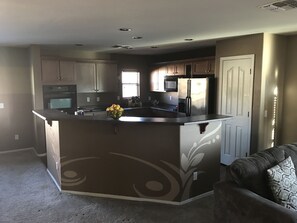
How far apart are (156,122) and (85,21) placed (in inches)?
61.5

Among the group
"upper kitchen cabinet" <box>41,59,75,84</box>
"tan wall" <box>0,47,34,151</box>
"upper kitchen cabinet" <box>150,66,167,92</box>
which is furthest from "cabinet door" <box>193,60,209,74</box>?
"tan wall" <box>0,47,34,151</box>

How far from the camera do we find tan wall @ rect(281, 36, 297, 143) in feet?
14.2

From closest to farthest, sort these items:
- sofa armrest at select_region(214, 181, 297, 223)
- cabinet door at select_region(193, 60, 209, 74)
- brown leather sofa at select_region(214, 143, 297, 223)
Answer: sofa armrest at select_region(214, 181, 297, 223) < brown leather sofa at select_region(214, 143, 297, 223) < cabinet door at select_region(193, 60, 209, 74)

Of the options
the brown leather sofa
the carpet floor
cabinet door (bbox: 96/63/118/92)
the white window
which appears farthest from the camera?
the white window

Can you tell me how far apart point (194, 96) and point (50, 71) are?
3364mm

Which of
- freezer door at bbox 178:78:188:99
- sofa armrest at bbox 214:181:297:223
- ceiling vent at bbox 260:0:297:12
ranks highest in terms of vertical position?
ceiling vent at bbox 260:0:297:12

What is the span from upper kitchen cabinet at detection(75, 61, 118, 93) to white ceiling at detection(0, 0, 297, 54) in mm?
2288

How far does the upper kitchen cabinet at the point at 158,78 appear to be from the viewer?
7023 mm

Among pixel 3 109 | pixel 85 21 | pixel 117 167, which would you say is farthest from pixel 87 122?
pixel 3 109

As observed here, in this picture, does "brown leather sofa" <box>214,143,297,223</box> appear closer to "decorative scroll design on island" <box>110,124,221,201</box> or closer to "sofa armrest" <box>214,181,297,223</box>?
"sofa armrest" <box>214,181,297,223</box>

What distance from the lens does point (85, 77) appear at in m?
6.35

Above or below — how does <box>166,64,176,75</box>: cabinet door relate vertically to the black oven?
above

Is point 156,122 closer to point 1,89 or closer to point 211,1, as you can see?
point 211,1

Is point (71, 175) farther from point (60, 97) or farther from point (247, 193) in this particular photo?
point (60, 97)
